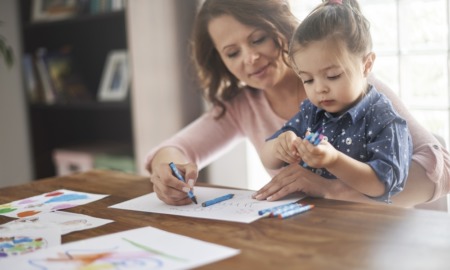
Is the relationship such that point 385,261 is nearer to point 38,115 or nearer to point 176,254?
point 176,254

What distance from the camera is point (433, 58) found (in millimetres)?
2357

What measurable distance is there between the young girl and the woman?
0.18 ft

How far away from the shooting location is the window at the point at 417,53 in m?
2.32

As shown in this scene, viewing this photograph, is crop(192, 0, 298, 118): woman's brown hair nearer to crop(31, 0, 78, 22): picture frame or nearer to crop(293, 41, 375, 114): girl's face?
crop(293, 41, 375, 114): girl's face

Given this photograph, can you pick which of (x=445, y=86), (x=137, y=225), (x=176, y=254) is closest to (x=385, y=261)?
(x=176, y=254)

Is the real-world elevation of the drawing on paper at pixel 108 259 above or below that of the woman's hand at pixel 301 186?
above

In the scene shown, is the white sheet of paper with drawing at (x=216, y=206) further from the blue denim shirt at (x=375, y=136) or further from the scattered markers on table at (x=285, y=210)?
the blue denim shirt at (x=375, y=136)

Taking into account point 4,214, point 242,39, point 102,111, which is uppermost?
point 242,39

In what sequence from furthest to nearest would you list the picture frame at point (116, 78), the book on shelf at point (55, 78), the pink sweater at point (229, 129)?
the book on shelf at point (55, 78) → the picture frame at point (116, 78) → the pink sweater at point (229, 129)

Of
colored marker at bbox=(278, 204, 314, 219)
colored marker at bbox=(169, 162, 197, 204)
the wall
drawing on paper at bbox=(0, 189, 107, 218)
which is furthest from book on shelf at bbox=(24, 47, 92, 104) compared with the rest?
colored marker at bbox=(278, 204, 314, 219)

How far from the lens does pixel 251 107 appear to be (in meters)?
1.85

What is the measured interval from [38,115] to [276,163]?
257cm

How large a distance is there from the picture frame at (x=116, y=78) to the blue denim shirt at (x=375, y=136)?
1885mm

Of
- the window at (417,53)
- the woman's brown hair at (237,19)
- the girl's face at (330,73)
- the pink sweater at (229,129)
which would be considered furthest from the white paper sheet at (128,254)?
the window at (417,53)
